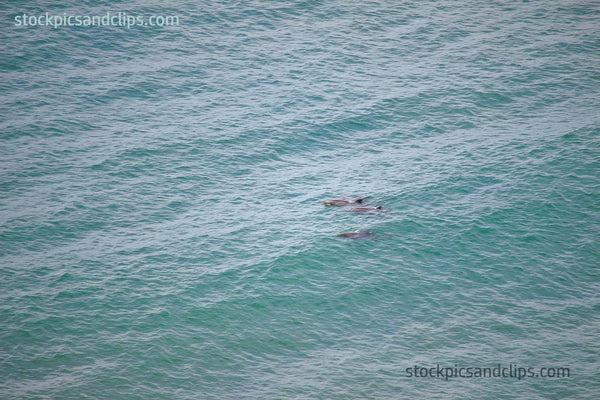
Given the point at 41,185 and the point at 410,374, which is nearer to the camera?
the point at 410,374

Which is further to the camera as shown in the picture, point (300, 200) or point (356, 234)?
point (300, 200)

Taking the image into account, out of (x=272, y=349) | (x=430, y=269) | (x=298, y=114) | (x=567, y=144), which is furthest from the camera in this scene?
(x=298, y=114)

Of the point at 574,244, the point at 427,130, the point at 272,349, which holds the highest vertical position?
the point at 427,130

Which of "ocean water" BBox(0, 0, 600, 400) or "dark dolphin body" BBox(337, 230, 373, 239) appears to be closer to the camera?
"ocean water" BBox(0, 0, 600, 400)

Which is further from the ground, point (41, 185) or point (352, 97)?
point (352, 97)

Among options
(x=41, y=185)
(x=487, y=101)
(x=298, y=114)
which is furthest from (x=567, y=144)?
(x=41, y=185)

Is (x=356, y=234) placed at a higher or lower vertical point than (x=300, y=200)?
lower

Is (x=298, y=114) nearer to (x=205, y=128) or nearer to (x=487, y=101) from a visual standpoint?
(x=205, y=128)

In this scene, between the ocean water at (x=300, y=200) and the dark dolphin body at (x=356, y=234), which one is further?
the dark dolphin body at (x=356, y=234)
